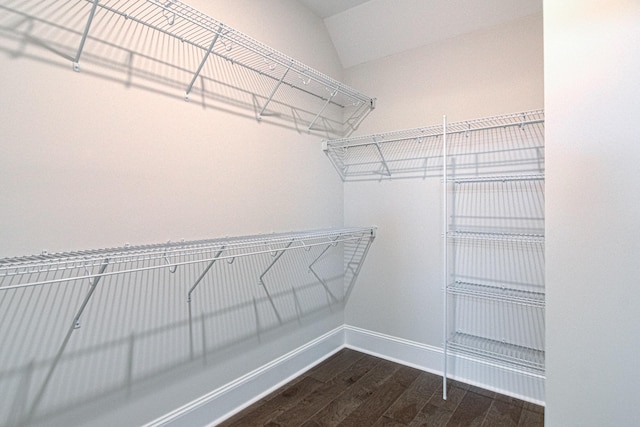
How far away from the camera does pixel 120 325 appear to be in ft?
4.58

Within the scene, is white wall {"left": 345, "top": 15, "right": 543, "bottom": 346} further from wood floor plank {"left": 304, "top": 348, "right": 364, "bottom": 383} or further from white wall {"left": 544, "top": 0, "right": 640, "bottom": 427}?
white wall {"left": 544, "top": 0, "right": 640, "bottom": 427}

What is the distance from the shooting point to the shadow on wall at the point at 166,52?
1.19 m

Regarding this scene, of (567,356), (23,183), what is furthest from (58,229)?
(567,356)

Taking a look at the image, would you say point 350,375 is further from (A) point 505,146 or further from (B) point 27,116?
(B) point 27,116

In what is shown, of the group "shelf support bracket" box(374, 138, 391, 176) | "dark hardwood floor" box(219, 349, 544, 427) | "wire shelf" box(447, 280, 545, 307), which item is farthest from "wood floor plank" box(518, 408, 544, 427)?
"shelf support bracket" box(374, 138, 391, 176)

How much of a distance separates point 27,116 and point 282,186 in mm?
1269

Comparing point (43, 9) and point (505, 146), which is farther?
point (505, 146)

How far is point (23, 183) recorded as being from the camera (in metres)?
1.16

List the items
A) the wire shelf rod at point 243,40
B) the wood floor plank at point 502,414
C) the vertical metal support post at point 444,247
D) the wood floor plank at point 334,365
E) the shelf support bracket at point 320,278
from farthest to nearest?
the shelf support bracket at point 320,278, the wood floor plank at point 334,365, the vertical metal support post at point 444,247, the wood floor plank at point 502,414, the wire shelf rod at point 243,40

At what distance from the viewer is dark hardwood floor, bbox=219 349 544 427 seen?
1760mm

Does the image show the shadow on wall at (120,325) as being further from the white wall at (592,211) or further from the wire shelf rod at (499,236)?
the white wall at (592,211)

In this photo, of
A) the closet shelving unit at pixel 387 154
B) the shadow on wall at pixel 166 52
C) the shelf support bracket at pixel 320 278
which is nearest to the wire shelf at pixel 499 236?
the closet shelving unit at pixel 387 154

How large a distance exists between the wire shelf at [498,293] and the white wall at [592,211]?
0.57 metres

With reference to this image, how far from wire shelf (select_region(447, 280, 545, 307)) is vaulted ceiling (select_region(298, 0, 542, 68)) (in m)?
1.60
